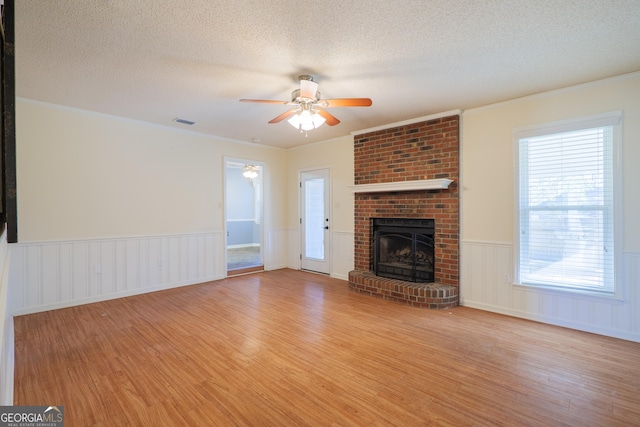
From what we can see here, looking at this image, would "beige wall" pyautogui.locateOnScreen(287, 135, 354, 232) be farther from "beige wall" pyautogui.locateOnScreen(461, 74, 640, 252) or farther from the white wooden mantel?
"beige wall" pyautogui.locateOnScreen(461, 74, 640, 252)

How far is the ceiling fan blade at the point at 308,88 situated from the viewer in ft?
8.84

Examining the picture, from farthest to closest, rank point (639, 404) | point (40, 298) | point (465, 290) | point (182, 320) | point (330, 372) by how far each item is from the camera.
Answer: point (465, 290)
point (40, 298)
point (182, 320)
point (330, 372)
point (639, 404)

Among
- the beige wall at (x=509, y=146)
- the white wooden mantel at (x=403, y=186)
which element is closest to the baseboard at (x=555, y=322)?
the beige wall at (x=509, y=146)

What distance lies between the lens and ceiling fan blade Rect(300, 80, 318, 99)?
106 inches

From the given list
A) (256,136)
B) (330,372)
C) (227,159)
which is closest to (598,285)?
(330,372)

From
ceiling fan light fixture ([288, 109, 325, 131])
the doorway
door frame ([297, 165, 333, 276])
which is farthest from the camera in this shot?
the doorway

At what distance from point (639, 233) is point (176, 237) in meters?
5.81

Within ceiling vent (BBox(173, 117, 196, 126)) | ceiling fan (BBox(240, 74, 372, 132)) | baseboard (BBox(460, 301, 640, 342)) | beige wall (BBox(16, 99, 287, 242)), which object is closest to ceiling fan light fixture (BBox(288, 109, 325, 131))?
ceiling fan (BBox(240, 74, 372, 132))

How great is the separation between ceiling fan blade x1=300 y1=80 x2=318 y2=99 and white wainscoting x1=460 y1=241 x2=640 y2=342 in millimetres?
2824

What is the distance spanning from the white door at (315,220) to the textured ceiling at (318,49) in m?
2.42

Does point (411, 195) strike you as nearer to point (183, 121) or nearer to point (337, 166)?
point (337, 166)

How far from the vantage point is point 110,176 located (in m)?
4.23

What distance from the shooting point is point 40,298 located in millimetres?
3691

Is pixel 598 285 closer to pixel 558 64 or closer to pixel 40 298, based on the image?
pixel 558 64
